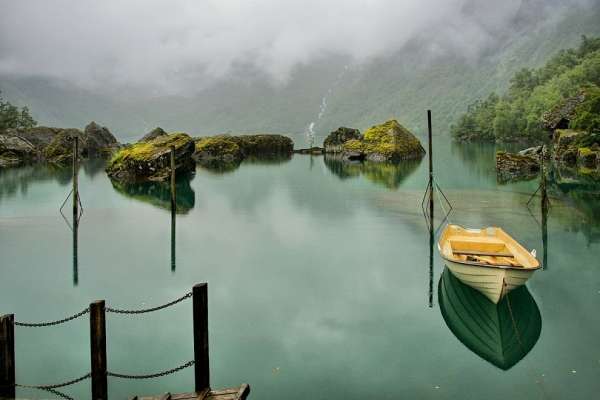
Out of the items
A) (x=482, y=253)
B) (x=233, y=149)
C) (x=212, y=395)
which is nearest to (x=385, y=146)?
(x=233, y=149)

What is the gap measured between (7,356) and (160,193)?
3413 cm

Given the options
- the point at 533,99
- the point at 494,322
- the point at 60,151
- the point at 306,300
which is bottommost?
the point at 494,322

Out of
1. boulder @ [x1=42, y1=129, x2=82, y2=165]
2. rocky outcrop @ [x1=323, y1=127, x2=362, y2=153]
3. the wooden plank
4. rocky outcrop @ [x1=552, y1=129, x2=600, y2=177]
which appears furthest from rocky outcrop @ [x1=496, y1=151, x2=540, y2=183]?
boulder @ [x1=42, y1=129, x2=82, y2=165]

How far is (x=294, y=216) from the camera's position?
107ft

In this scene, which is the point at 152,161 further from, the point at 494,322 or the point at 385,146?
the point at 494,322

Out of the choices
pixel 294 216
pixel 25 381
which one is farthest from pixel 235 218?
pixel 25 381

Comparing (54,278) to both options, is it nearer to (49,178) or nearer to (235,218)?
(235,218)

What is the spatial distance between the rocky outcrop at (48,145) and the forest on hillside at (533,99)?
74252 mm

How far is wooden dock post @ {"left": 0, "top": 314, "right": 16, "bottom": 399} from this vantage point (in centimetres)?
1006

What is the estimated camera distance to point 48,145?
307 ft

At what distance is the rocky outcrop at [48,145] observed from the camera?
85.0m

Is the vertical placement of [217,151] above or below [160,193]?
above

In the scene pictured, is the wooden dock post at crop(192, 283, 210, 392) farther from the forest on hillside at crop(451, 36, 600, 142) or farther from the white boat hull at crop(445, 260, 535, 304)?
the forest on hillside at crop(451, 36, 600, 142)

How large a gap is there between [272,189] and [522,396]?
36.7m
